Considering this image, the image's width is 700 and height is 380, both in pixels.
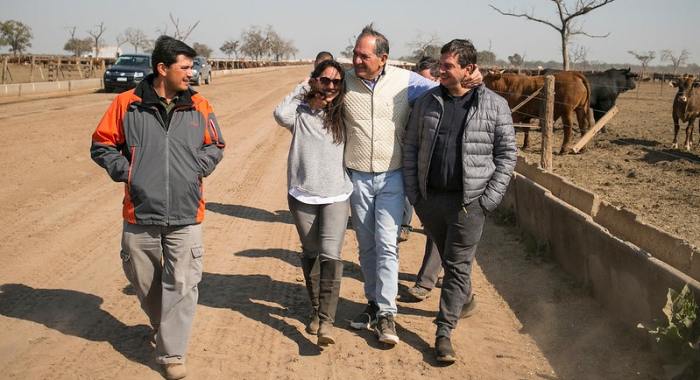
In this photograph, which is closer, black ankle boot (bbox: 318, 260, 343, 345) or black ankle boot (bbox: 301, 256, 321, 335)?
black ankle boot (bbox: 318, 260, 343, 345)

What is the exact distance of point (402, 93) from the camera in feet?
15.7

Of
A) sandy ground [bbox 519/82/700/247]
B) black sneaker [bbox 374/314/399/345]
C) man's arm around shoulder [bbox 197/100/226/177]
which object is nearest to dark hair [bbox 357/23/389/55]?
man's arm around shoulder [bbox 197/100/226/177]

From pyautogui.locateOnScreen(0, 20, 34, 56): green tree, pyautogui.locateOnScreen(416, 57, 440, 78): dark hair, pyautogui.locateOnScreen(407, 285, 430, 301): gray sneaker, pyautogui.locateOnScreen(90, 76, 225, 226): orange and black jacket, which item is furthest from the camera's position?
pyautogui.locateOnScreen(0, 20, 34, 56): green tree

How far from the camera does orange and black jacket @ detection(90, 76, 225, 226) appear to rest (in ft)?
13.1

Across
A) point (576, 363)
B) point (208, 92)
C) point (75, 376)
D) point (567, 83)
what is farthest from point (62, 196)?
point (208, 92)

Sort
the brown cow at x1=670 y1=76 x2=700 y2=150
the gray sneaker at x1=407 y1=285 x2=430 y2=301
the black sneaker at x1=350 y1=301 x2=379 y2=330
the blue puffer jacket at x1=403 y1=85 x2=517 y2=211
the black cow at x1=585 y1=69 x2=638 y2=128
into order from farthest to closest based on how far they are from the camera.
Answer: the black cow at x1=585 y1=69 x2=638 y2=128 < the brown cow at x1=670 y1=76 x2=700 y2=150 < the gray sneaker at x1=407 y1=285 x2=430 y2=301 < the black sneaker at x1=350 y1=301 x2=379 y2=330 < the blue puffer jacket at x1=403 y1=85 x2=517 y2=211

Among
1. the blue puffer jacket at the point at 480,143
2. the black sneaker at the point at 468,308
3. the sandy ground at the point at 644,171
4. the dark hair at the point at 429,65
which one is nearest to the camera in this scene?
the blue puffer jacket at the point at 480,143

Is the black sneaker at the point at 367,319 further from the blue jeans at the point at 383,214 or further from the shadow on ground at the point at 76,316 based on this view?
the shadow on ground at the point at 76,316

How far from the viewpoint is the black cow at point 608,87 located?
1869 cm

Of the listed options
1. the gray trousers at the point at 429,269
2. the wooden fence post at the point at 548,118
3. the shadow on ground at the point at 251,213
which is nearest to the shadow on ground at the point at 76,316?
the gray trousers at the point at 429,269

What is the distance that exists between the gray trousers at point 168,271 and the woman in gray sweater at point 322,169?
0.78 meters

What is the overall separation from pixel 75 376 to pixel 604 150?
42.3 feet

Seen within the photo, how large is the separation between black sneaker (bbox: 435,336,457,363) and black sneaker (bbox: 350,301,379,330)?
60 centimetres

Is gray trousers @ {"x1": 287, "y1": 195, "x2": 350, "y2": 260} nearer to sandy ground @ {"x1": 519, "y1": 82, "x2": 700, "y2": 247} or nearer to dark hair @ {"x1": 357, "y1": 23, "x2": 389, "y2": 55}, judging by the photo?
dark hair @ {"x1": 357, "y1": 23, "x2": 389, "y2": 55}
